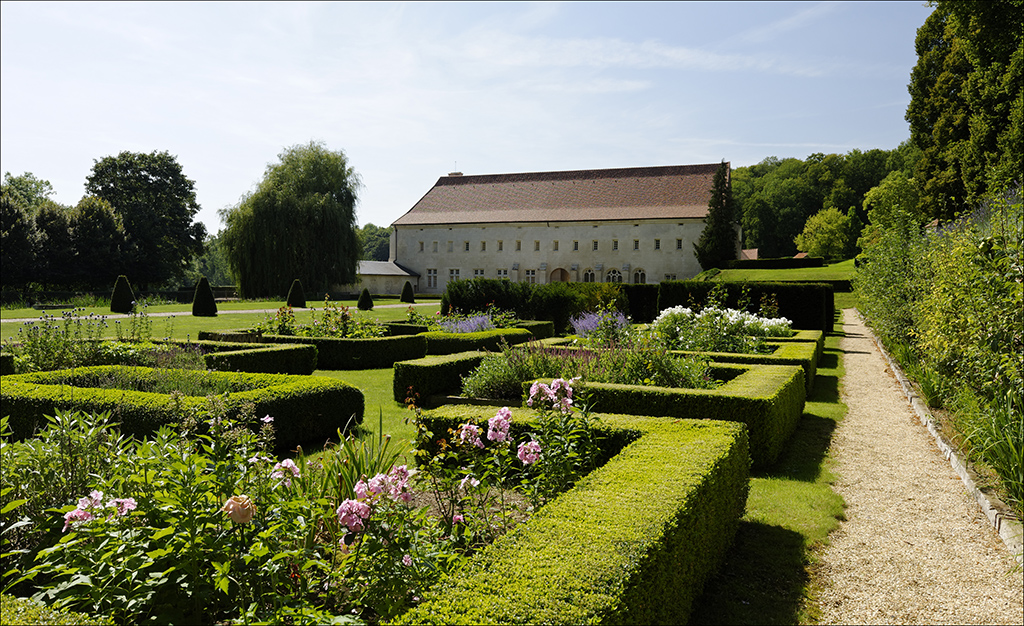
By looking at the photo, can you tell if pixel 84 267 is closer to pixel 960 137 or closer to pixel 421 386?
pixel 421 386

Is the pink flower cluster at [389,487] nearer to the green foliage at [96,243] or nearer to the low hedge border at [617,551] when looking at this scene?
the low hedge border at [617,551]

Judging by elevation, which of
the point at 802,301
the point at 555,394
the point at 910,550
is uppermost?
the point at 802,301

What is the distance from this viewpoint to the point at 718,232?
36469mm

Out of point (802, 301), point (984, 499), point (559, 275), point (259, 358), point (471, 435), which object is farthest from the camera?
point (559, 275)

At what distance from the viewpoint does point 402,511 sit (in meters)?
2.41

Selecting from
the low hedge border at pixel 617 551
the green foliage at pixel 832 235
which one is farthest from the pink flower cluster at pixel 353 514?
the green foliage at pixel 832 235

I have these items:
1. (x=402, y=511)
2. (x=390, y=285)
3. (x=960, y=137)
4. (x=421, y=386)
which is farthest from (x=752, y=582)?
(x=390, y=285)

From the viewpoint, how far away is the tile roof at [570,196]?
41469 mm

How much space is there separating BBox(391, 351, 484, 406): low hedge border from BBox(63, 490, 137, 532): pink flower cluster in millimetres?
5321

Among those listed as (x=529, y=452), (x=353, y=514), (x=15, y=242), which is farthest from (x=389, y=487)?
(x=15, y=242)

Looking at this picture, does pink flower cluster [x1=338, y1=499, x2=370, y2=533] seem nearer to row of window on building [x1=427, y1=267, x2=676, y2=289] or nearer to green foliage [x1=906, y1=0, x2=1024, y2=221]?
green foliage [x1=906, y1=0, x2=1024, y2=221]

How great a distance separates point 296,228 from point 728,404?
3019cm

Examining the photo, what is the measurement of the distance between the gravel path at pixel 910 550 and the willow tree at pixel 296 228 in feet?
97.9

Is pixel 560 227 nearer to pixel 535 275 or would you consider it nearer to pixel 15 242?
pixel 535 275
